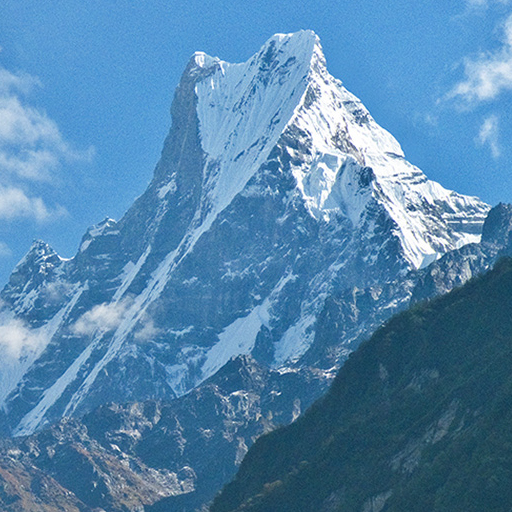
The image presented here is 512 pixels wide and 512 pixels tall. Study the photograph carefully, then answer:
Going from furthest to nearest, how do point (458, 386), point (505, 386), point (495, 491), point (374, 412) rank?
1. point (374, 412)
2. point (458, 386)
3. point (505, 386)
4. point (495, 491)

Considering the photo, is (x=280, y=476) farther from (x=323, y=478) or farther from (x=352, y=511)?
(x=352, y=511)

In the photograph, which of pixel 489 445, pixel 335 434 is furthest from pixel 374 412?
pixel 489 445

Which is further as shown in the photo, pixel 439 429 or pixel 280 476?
pixel 280 476

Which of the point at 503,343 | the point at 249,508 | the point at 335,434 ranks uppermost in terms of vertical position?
the point at 503,343

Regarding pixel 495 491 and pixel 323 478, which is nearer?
pixel 495 491

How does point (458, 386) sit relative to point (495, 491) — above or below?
above

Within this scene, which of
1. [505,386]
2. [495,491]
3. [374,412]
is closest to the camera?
[495,491]

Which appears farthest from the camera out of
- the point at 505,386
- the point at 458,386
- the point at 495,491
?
the point at 458,386

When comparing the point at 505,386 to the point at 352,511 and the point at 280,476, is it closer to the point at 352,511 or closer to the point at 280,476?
the point at 352,511

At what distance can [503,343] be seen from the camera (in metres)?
189

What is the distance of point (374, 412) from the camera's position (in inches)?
7608

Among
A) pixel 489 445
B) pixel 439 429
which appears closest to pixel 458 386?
pixel 439 429

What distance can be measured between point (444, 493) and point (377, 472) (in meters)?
20.6

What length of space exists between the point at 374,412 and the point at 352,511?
24496 mm
